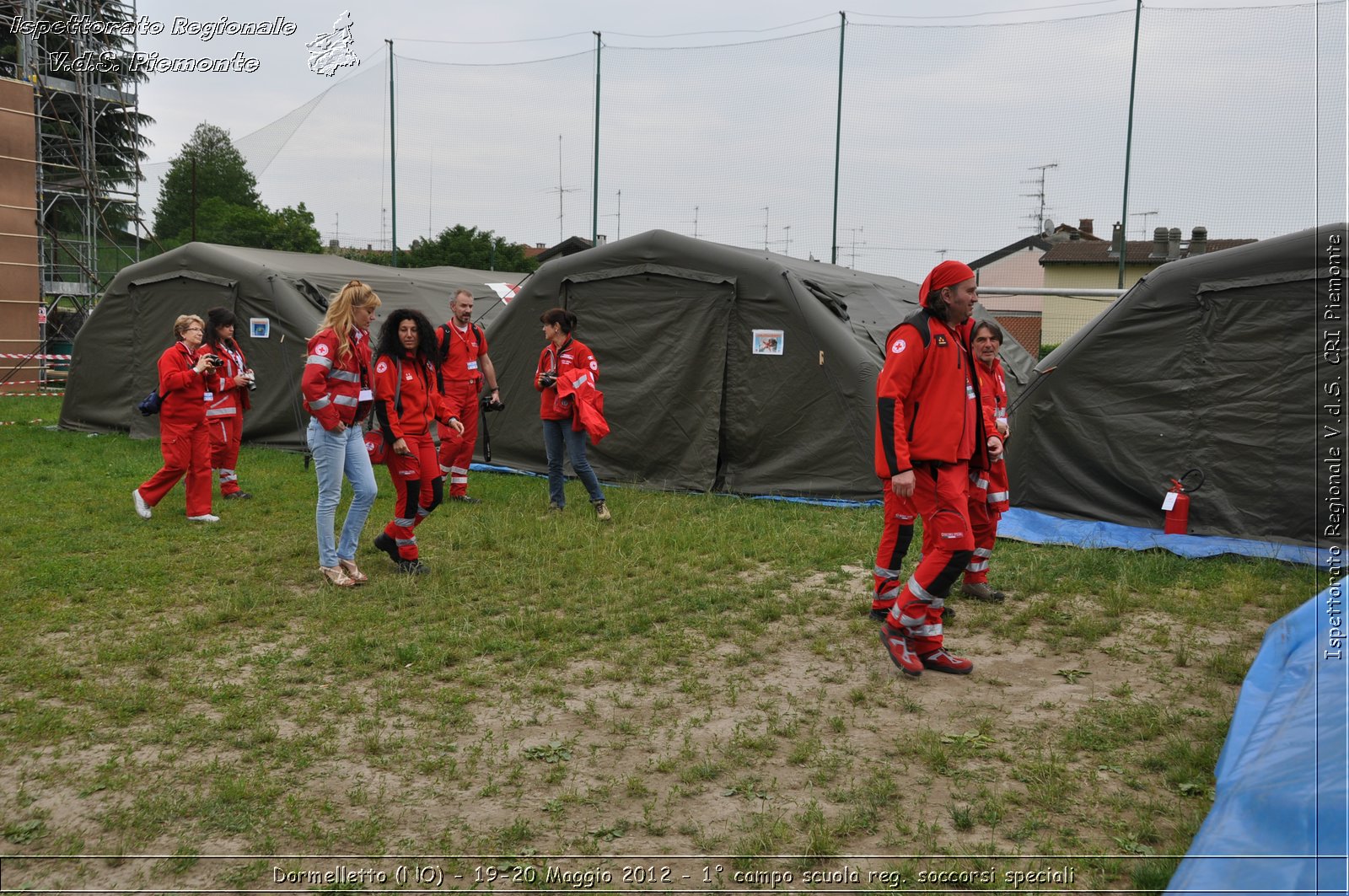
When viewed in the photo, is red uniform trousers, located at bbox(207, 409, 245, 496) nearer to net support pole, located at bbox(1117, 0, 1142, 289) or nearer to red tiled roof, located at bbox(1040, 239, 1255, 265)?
red tiled roof, located at bbox(1040, 239, 1255, 265)

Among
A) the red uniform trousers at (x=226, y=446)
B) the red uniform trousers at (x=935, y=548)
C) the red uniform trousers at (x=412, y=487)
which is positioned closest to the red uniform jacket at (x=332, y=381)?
the red uniform trousers at (x=412, y=487)

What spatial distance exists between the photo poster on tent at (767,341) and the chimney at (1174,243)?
441 cm

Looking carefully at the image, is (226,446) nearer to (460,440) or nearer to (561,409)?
(460,440)

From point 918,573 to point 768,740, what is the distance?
4.17 ft

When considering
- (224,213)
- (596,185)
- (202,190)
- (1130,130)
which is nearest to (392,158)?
(596,185)

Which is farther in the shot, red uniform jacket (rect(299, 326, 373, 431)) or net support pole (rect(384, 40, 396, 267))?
net support pole (rect(384, 40, 396, 267))

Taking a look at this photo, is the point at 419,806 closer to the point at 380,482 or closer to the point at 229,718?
the point at 229,718

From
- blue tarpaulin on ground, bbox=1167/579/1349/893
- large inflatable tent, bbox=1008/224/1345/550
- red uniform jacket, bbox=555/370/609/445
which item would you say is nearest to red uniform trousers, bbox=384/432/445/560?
red uniform jacket, bbox=555/370/609/445

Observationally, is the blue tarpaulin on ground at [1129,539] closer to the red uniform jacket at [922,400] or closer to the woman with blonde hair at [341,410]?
the red uniform jacket at [922,400]

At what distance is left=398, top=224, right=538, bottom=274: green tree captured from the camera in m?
18.8

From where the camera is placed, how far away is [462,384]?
31.5 feet

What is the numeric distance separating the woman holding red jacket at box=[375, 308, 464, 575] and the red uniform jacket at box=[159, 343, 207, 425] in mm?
2893

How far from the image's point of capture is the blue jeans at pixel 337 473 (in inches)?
248

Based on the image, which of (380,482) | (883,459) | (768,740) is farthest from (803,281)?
(768,740)
